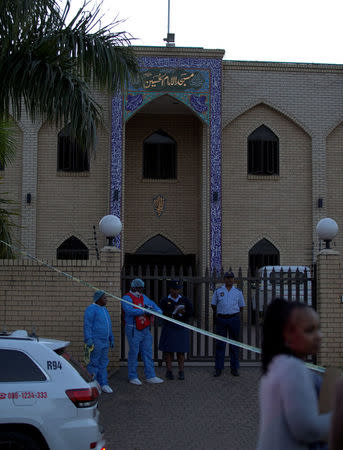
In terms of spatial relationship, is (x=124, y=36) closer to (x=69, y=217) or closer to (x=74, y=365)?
(x=74, y=365)

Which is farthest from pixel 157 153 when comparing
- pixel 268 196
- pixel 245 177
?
pixel 268 196

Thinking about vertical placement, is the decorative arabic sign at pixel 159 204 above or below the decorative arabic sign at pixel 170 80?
below

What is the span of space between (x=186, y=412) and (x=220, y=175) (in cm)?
1103

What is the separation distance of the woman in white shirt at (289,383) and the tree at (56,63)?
22.3 ft

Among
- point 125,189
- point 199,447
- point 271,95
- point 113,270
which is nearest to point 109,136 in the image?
point 125,189

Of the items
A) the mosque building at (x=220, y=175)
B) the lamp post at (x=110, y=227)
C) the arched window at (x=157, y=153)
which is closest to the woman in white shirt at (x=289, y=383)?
the lamp post at (x=110, y=227)

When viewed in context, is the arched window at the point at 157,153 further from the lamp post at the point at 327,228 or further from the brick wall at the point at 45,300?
the brick wall at the point at 45,300

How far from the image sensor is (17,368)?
16.8 feet

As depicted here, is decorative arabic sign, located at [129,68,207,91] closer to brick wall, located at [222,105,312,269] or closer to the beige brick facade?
the beige brick facade

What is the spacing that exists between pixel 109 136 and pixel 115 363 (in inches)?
368

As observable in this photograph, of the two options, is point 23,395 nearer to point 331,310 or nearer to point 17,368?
point 17,368

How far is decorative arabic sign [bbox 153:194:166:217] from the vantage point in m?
19.5

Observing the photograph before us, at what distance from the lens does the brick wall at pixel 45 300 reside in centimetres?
1014

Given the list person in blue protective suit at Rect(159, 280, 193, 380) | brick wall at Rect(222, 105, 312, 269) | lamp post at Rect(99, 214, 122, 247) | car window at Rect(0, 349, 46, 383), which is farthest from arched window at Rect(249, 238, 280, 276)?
car window at Rect(0, 349, 46, 383)
